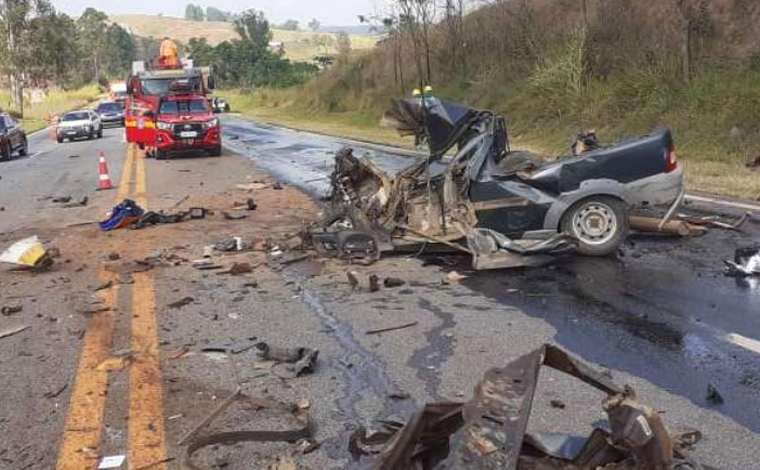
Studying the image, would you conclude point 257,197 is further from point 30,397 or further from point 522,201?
point 30,397

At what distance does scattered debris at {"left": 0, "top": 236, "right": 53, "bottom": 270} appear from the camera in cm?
813

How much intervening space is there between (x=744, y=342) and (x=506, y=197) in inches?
120

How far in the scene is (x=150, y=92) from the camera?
24.8 metres

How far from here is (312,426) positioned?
13.4ft

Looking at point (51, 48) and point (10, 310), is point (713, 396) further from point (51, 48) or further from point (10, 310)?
point (51, 48)

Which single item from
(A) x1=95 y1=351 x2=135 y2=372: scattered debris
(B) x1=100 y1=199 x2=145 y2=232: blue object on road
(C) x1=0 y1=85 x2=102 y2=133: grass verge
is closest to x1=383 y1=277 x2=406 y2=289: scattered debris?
(A) x1=95 y1=351 x2=135 y2=372: scattered debris

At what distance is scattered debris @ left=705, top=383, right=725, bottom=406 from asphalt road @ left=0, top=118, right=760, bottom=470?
44 mm

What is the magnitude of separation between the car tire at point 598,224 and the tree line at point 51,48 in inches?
2437

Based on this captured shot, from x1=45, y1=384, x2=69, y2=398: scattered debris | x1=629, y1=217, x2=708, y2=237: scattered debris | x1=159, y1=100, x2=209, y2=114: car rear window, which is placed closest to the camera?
x1=45, y1=384, x2=69, y2=398: scattered debris

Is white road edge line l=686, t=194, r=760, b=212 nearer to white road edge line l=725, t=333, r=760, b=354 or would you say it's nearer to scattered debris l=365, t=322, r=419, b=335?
white road edge line l=725, t=333, r=760, b=354

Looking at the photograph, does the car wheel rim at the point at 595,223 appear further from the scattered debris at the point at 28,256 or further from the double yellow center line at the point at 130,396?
the scattered debris at the point at 28,256

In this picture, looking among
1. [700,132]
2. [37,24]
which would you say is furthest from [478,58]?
[37,24]

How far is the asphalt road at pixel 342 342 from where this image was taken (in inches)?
160

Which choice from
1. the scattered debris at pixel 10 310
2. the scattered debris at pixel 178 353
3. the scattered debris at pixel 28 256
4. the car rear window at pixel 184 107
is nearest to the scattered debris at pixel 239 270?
the scattered debris at pixel 10 310
